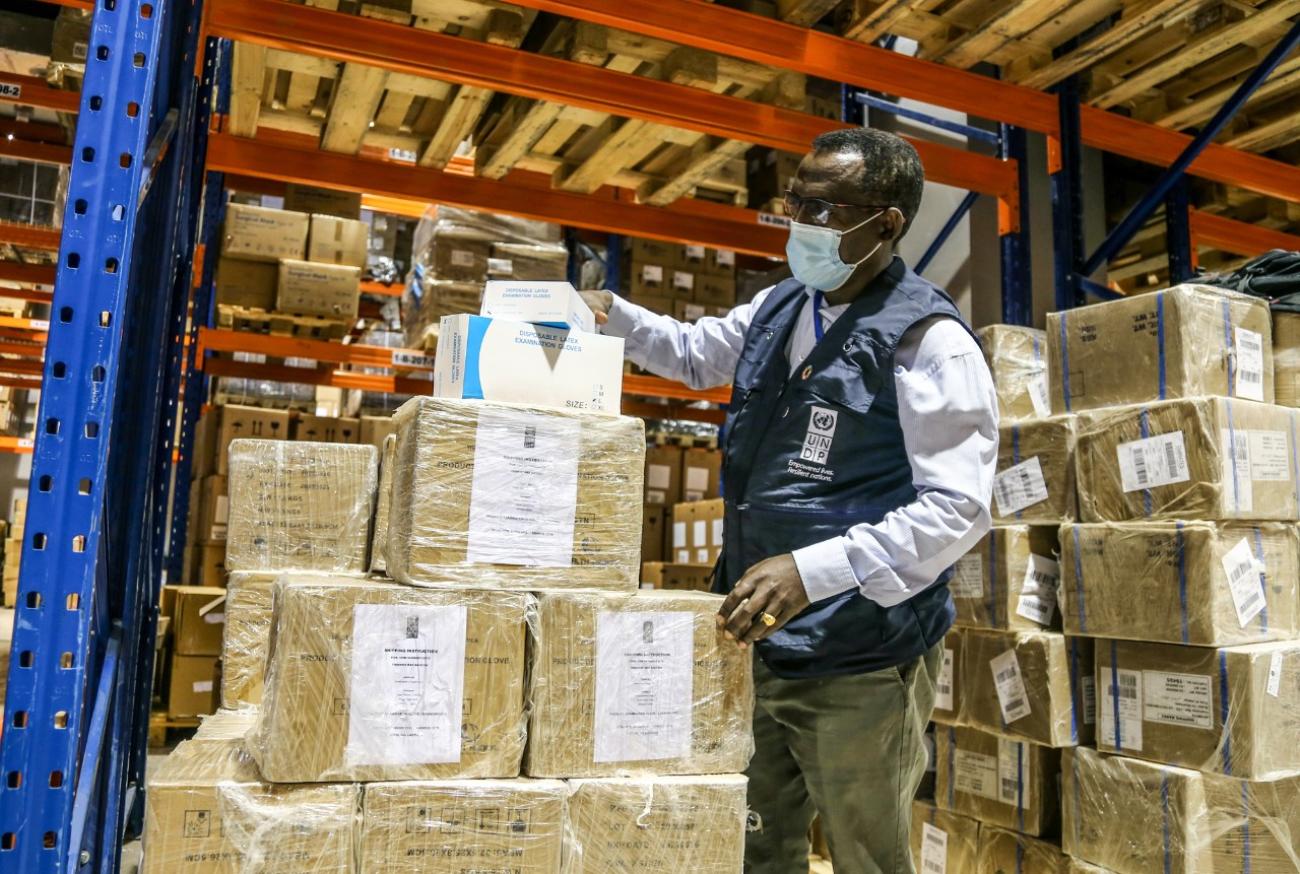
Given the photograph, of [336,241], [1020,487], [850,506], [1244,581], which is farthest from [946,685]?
[336,241]

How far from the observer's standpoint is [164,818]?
1674mm

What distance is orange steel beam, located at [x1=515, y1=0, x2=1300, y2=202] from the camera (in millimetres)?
3734

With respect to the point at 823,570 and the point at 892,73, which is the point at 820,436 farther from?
the point at 892,73

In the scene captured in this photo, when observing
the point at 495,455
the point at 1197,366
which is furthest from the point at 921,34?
the point at 495,455

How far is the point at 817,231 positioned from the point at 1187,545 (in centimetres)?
161

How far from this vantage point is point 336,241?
6500 millimetres

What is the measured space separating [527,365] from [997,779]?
8.38 ft

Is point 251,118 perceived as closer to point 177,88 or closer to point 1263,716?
point 177,88

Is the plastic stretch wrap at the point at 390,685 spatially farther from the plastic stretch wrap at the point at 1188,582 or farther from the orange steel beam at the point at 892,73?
the orange steel beam at the point at 892,73

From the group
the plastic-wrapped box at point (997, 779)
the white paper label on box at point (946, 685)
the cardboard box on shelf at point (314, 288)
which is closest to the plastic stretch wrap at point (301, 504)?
the white paper label on box at point (946, 685)

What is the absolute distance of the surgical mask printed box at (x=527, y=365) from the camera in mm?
2041

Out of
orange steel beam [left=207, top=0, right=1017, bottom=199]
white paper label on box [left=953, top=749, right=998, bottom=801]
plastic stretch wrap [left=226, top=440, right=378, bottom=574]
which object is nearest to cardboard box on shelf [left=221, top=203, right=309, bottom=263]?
orange steel beam [left=207, top=0, right=1017, bottom=199]

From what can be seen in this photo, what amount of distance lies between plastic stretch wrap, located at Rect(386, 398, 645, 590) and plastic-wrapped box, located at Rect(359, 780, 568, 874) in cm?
37

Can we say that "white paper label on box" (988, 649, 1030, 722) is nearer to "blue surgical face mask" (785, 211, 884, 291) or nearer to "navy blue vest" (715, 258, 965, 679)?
"navy blue vest" (715, 258, 965, 679)
